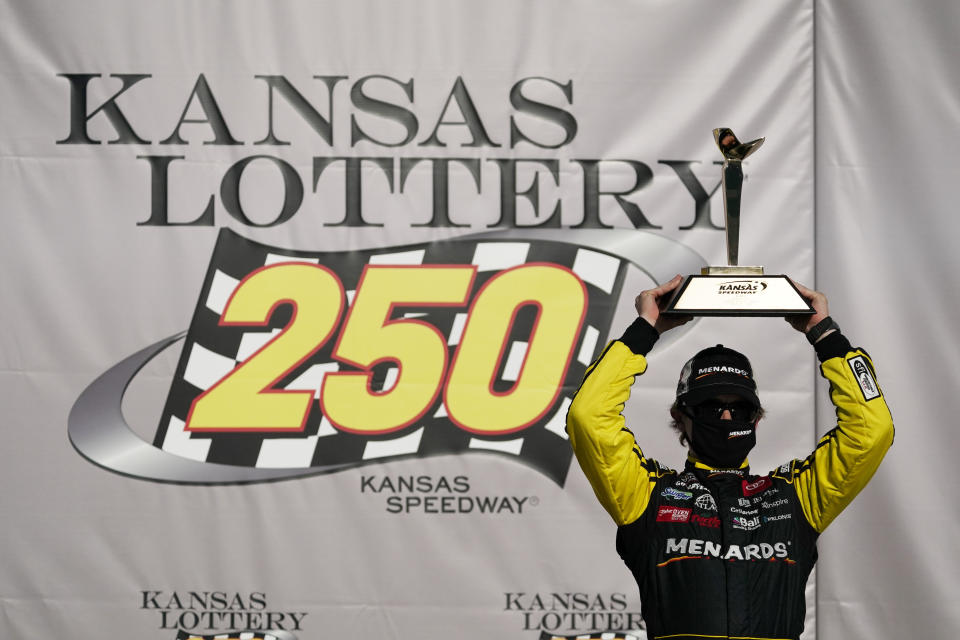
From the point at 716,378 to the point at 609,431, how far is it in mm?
204

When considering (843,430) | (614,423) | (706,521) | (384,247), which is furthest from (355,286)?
(843,430)

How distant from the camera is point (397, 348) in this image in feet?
7.78

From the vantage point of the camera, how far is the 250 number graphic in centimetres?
236

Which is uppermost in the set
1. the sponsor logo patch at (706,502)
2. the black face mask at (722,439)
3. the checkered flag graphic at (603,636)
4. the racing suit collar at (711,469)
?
the black face mask at (722,439)

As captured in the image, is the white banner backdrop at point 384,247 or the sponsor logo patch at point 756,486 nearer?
the sponsor logo patch at point 756,486

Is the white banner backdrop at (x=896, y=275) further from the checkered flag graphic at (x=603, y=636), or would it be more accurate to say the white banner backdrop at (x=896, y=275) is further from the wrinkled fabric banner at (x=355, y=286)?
the checkered flag graphic at (x=603, y=636)

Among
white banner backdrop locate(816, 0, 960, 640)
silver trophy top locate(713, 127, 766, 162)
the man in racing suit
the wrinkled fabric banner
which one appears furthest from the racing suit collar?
white banner backdrop locate(816, 0, 960, 640)

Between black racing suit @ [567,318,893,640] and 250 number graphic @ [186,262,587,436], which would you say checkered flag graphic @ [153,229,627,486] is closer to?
250 number graphic @ [186,262,587,436]

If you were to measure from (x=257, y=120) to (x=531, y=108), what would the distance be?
0.68 metres

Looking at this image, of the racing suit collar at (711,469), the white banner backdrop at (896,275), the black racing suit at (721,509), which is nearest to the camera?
the black racing suit at (721,509)

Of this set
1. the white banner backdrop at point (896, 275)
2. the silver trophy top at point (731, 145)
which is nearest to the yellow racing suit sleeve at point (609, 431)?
the silver trophy top at point (731, 145)

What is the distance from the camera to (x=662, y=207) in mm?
2381

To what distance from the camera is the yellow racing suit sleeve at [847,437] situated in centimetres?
151

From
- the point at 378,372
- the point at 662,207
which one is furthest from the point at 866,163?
the point at 378,372
